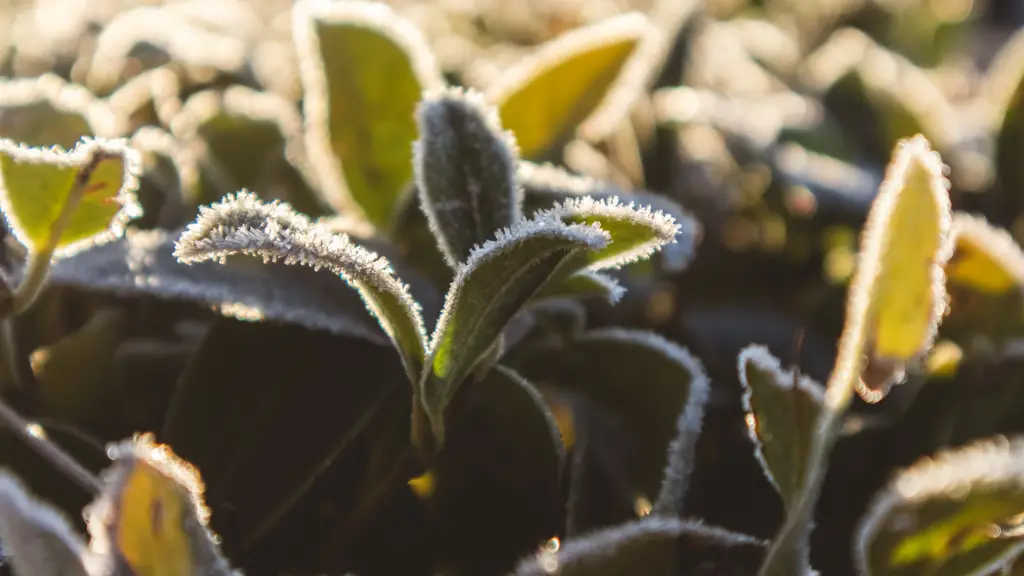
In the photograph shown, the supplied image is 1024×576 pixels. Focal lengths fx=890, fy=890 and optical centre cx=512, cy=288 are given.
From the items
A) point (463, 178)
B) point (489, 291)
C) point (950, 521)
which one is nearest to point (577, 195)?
point (463, 178)

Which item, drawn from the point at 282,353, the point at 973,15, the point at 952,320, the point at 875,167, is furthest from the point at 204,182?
the point at 973,15

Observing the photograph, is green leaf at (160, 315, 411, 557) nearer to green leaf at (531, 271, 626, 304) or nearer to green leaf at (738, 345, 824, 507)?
green leaf at (531, 271, 626, 304)

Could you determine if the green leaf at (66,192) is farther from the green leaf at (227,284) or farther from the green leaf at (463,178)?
the green leaf at (463,178)

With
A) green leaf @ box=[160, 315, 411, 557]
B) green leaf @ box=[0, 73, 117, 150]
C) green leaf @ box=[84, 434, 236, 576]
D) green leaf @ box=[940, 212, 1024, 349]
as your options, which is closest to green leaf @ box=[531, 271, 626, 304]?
green leaf @ box=[160, 315, 411, 557]

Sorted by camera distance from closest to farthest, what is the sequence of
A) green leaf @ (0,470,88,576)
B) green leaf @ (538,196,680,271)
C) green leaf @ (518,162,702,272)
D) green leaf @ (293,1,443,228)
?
green leaf @ (0,470,88,576), green leaf @ (538,196,680,271), green leaf @ (518,162,702,272), green leaf @ (293,1,443,228)

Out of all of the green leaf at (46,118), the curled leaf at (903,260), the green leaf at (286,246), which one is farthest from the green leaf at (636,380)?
the green leaf at (46,118)
